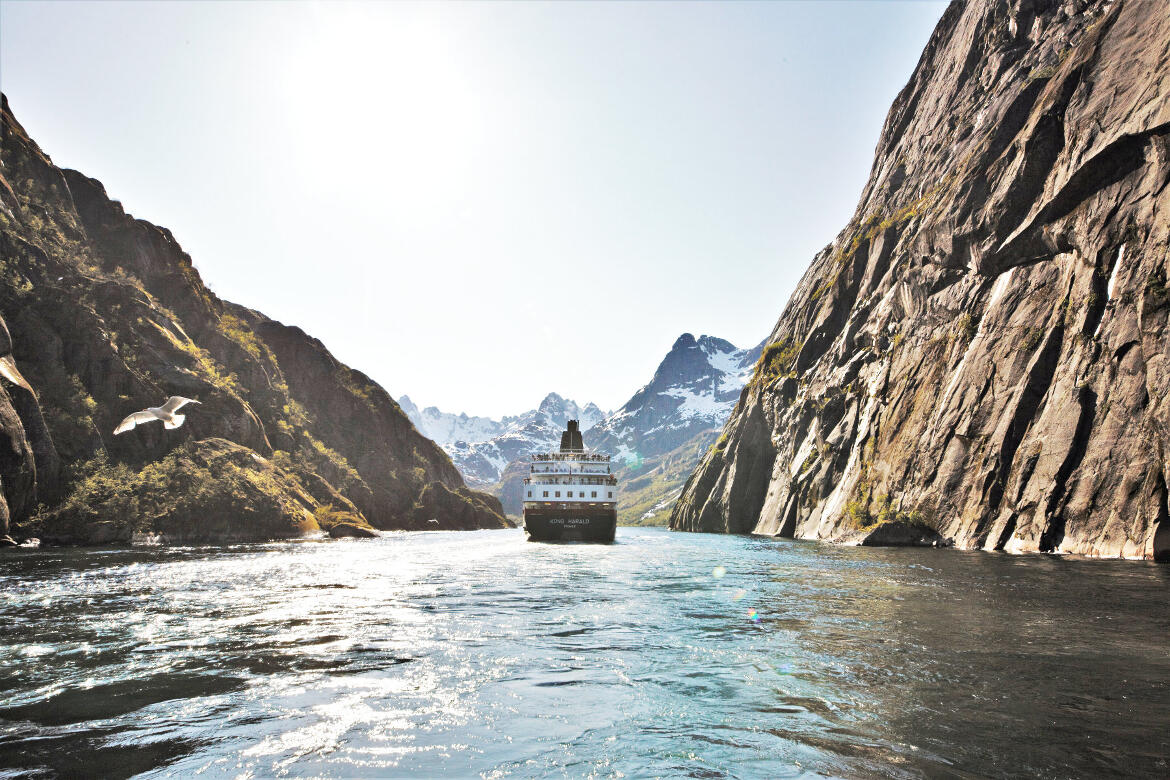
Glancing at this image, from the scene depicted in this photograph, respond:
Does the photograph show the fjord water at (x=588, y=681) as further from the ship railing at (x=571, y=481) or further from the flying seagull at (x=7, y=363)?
the ship railing at (x=571, y=481)

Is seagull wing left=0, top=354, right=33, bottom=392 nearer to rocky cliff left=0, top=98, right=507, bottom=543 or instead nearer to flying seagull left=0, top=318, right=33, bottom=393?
flying seagull left=0, top=318, right=33, bottom=393

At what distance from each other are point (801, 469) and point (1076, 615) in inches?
3143

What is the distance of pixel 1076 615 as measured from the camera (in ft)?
63.9

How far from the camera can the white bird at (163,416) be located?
2665 inches

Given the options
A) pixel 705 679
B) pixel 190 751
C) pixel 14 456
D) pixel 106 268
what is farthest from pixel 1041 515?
pixel 106 268

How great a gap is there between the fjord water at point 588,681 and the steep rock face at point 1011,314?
65.3 feet

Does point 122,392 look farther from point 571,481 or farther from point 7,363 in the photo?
point 571,481

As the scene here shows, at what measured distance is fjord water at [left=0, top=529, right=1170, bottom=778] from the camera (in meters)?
8.92

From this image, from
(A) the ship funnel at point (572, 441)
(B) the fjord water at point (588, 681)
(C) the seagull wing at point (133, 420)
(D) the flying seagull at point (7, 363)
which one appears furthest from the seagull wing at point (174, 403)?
(A) the ship funnel at point (572, 441)

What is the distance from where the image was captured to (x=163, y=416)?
72.4m

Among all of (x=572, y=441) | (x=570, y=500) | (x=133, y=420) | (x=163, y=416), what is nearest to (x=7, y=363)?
(x=133, y=420)

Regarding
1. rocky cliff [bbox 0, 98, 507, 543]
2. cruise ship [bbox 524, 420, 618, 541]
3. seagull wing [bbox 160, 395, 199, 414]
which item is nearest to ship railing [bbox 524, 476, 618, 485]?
cruise ship [bbox 524, 420, 618, 541]

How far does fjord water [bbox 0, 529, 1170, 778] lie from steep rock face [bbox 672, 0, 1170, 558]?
19.9 m

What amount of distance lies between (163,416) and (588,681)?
3116 inches
